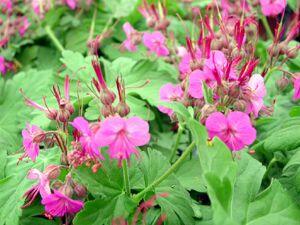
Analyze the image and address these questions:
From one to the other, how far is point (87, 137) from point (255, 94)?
0.30m

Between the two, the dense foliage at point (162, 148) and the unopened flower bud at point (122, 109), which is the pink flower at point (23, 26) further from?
the unopened flower bud at point (122, 109)

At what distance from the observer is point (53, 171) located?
0.95 meters

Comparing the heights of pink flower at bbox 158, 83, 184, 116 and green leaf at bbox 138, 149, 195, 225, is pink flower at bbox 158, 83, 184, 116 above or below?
above

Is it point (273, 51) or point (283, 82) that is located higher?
point (273, 51)

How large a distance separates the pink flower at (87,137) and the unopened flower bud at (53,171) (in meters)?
0.08

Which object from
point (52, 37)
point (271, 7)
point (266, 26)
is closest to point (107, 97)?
point (271, 7)

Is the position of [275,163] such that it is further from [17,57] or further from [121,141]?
[17,57]

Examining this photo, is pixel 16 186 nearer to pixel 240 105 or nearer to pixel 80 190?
pixel 80 190

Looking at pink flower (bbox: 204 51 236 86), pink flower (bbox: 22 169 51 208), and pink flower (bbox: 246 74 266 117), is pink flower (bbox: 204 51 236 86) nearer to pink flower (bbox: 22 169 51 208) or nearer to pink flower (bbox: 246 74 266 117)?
Answer: pink flower (bbox: 246 74 266 117)

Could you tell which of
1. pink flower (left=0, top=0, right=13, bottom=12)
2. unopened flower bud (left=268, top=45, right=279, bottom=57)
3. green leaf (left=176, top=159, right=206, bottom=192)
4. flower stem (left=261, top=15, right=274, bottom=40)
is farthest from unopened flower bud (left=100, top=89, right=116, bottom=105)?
pink flower (left=0, top=0, right=13, bottom=12)

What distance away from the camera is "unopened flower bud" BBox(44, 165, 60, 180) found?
948mm

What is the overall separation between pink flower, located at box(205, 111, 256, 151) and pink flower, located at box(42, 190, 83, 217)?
0.28m

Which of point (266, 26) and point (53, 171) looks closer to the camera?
point (53, 171)

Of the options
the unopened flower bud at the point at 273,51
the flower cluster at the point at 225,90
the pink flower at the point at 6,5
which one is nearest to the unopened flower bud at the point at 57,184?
the flower cluster at the point at 225,90
